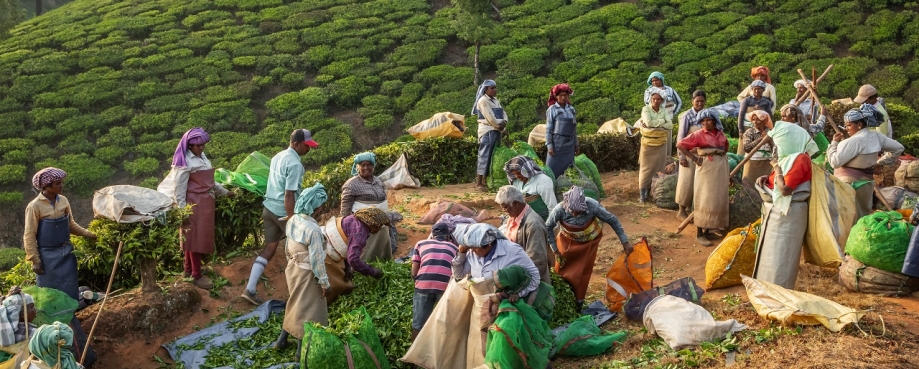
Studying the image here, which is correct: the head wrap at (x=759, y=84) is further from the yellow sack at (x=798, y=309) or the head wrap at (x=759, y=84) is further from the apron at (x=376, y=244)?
the apron at (x=376, y=244)

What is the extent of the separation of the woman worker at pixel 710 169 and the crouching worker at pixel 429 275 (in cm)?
325

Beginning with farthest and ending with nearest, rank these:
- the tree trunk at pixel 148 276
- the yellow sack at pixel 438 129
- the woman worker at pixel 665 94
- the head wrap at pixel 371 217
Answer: the yellow sack at pixel 438 129 → the woman worker at pixel 665 94 → the tree trunk at pixel 148 276 → the head wrap at pixel 371 217

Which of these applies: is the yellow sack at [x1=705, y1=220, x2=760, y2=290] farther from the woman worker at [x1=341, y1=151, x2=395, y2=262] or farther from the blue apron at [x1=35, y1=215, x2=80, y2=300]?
the blue apron at [x1=35, y1=215, x2=80, y2=300]

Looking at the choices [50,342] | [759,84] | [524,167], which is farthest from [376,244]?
[759,84]

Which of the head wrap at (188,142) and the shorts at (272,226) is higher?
the head wrap at (188,142)

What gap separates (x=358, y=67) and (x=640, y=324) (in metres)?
13.3

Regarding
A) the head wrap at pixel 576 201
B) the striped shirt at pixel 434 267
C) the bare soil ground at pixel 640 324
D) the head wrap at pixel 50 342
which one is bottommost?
the bare soil ground at pixel 640 324

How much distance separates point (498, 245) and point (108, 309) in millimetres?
→ 3457

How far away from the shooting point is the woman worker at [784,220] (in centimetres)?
666

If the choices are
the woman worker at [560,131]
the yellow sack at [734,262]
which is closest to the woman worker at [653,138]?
the woman worker at [560,131]

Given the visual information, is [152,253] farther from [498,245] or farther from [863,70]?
[863,70]

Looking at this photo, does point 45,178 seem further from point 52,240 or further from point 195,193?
point 195,193

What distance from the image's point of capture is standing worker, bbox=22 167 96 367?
6703 mm

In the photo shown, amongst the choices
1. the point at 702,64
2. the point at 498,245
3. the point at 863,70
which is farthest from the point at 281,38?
the point at 498,245
